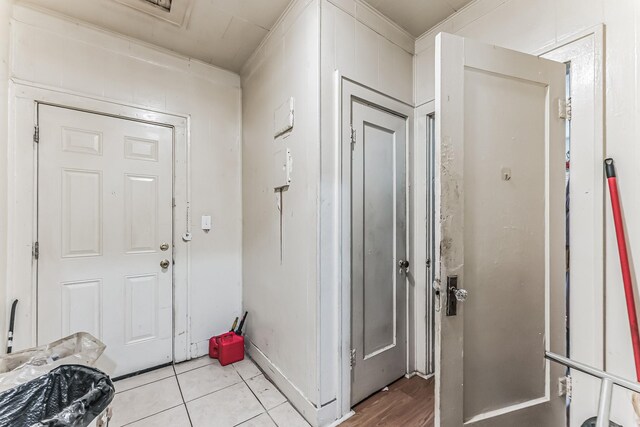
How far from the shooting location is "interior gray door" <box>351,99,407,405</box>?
176 centimetres

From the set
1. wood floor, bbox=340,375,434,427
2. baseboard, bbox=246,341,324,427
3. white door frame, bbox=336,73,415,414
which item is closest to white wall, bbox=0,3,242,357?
baseboard, bbox=246,341,324,427

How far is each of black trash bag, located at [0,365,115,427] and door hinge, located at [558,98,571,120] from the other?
244cm

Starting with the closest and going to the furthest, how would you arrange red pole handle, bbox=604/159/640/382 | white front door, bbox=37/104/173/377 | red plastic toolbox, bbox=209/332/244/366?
red pole handle, bbox=604/159/640/382 → white front door, bbox=37/104/173/377 → red plastic toolbox, bbox=209/332/244/366

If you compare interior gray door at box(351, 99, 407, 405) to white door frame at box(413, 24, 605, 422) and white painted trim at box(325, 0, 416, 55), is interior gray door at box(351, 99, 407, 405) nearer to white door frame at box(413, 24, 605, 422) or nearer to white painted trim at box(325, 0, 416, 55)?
white painted trim at box(325, 0, 416, 55)

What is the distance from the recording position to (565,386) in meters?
1.37

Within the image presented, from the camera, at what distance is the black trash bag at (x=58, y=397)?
100 cm

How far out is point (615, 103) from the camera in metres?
1.22

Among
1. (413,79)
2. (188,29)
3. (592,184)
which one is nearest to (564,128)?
(592,184)

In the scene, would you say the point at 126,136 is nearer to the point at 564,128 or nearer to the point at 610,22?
the point at 564,128

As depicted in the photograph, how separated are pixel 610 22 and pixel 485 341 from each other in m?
1.60

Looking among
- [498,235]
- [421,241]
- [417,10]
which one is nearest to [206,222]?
[421,241]

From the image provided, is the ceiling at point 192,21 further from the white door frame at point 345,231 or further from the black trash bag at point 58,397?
the black trash bag at point 58,397

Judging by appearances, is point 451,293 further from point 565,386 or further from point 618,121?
point 618,121

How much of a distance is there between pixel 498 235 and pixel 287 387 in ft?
5.41
